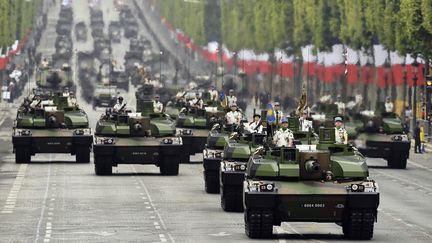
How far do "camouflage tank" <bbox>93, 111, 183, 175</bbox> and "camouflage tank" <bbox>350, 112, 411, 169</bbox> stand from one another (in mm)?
9573

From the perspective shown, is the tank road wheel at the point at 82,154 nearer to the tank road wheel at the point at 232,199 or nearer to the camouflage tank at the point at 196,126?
the camouflage tank at the point at 196,126

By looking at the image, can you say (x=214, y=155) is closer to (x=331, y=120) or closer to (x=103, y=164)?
(x=103, y=164)

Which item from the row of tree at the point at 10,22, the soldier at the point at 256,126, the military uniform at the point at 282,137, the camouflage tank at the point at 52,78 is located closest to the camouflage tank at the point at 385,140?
the soldier at the point at 256,126

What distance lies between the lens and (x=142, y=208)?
48.8 meters

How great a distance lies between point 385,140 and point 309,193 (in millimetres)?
31623

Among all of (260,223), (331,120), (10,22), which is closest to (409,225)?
(260,223)

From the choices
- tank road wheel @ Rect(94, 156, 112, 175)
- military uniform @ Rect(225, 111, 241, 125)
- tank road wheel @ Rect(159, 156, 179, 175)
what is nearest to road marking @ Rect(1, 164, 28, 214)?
tank road wheel @ Rect(94, 156, 112, 175)

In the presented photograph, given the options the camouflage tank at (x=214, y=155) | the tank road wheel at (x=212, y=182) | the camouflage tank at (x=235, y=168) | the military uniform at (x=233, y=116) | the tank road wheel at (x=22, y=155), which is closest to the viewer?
the camouflage tank at (x=235, y=168)

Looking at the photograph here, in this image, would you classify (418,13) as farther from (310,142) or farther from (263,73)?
(263,73)

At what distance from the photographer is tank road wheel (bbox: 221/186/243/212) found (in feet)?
152

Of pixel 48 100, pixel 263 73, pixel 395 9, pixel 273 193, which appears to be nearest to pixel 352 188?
pixel 273 193

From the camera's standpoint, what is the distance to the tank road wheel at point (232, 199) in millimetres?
46406

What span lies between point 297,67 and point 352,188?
120 metres

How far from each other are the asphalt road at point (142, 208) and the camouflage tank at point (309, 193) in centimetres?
48
